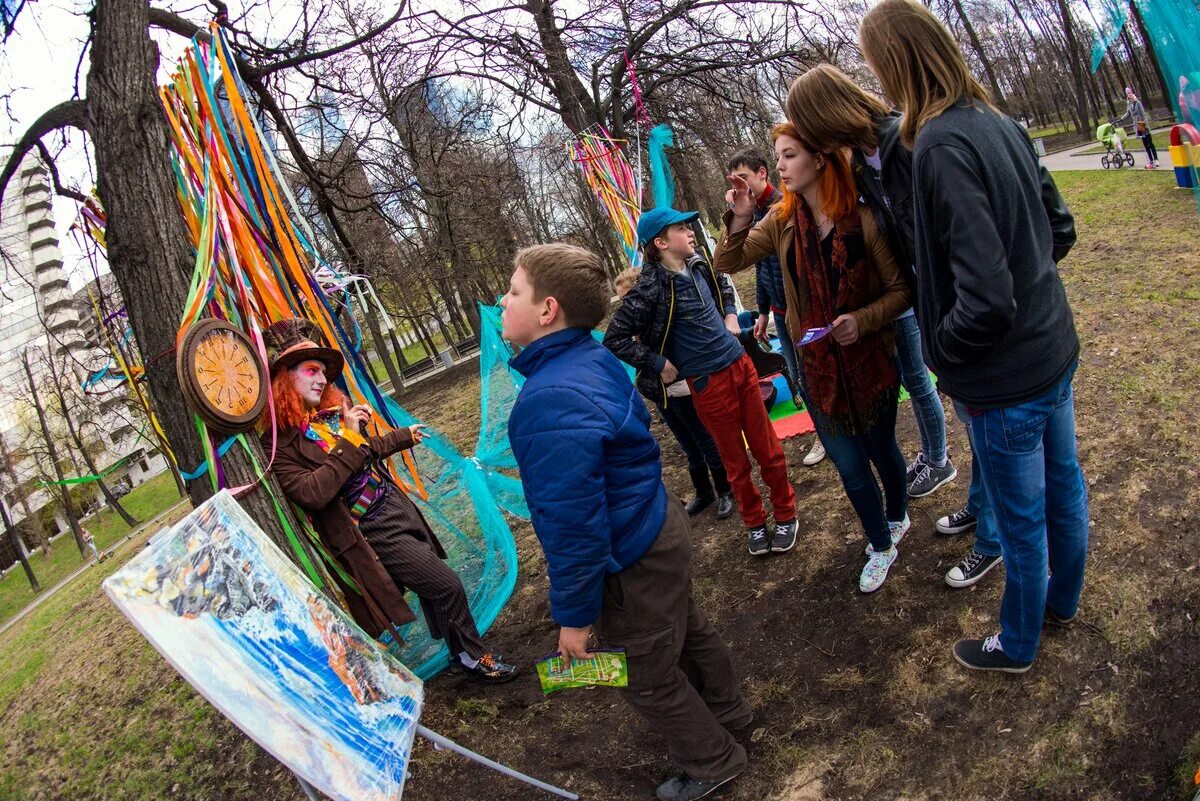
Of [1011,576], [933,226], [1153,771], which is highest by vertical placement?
[933,226]

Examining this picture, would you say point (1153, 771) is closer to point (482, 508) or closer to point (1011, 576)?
point (1011, 576)

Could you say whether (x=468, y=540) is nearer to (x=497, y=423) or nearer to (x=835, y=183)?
(x=497, y=423)

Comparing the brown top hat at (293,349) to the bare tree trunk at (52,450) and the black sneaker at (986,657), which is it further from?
the bare tree trunk at (52,450)

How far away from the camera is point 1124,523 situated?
2586mm

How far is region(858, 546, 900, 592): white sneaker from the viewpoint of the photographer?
9.00ft

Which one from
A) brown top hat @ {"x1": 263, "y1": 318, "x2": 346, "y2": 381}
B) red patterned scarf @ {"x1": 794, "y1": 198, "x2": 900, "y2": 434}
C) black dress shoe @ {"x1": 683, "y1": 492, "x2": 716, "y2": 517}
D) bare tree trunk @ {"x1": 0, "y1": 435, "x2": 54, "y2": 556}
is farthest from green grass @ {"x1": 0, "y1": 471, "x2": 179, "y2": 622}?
red patterned scarf @ {"x1": 794, "y1": 198, "x2": 900, "y2": 434}

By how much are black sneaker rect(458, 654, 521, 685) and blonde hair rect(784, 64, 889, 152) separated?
2374 mm

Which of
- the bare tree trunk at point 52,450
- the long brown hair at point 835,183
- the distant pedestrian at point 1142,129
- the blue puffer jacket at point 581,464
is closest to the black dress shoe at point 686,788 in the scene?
the blue puffer jacket at point 581,464

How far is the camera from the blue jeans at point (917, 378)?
3.03 meters

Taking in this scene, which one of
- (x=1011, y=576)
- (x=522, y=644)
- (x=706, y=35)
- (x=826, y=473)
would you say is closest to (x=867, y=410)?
(x=1011, y=576)

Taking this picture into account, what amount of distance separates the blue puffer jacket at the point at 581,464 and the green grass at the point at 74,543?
23.3m

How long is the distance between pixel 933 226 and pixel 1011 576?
1.01 meters

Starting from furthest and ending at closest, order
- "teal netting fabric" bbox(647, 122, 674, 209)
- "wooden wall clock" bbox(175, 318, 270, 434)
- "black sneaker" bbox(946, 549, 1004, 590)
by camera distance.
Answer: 1. "teal netting fabric" bbox(647, 122, 674, 209)
2. "black sneaker" bbox(946, 549, 1004, 590)
3. "wooden wall clock" bbox(175, 318, 270, 434)

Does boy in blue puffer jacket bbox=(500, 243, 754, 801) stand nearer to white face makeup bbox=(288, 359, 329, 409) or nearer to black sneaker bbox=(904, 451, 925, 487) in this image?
white face makeup bbox=(288, 359, 329, 409)
